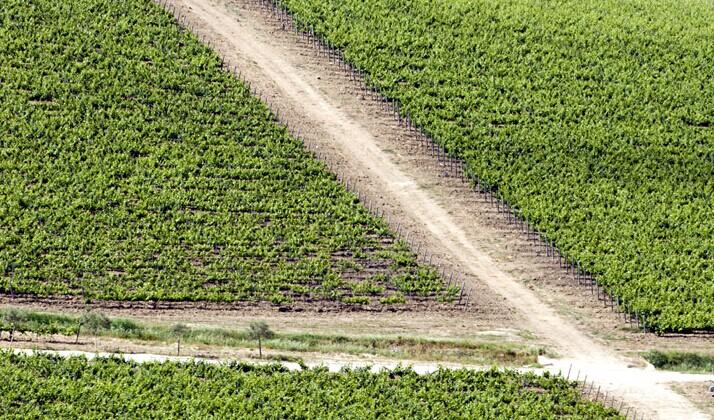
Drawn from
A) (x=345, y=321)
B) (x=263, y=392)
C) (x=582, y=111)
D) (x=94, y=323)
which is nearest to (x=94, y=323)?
(x=94, y=323)

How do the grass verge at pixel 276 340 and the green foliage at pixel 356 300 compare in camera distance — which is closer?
the grass verge at pixel 276 340

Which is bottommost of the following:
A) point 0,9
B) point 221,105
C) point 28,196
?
point 28,196

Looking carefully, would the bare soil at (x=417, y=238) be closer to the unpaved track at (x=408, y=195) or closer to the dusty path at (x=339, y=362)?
the unpaved track at (x=408, y=195)

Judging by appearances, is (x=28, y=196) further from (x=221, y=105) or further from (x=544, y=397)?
(x=544, y=397)

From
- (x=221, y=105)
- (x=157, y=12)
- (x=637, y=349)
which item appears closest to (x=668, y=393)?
(x=637, y=349)

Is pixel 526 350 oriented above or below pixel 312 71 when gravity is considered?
below

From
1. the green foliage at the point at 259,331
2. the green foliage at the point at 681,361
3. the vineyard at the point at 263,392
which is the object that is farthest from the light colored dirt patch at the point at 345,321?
the vineyard at the point at 263,392

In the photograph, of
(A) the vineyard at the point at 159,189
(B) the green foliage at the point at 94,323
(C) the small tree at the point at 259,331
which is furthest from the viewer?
(A) the vineyard at the point at 159,189
